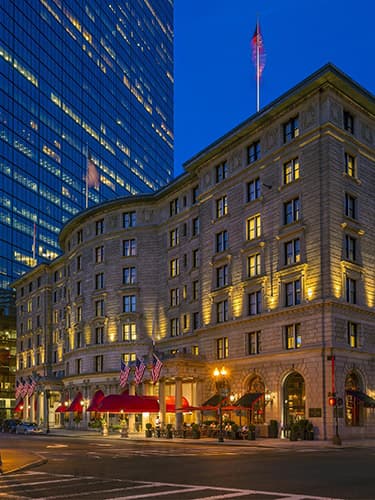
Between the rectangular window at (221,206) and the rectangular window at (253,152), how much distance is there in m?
4.74

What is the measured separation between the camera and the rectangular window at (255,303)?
56.2m

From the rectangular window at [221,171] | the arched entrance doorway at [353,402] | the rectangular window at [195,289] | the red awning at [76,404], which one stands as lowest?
the red awning at [76,404]

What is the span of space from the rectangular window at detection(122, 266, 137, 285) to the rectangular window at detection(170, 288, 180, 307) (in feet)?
19.5

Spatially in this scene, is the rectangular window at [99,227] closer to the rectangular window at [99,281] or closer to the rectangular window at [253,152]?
the rectangular window at [99,281]

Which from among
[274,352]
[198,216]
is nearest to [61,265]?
[198,216]

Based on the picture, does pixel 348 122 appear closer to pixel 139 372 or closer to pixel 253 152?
pixel 253 152

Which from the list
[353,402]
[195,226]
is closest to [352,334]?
[353,402]

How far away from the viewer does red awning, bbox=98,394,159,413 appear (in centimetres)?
5938

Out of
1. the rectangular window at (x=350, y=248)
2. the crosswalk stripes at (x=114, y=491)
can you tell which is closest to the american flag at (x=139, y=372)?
the rectangular window at (x=350, y=248)

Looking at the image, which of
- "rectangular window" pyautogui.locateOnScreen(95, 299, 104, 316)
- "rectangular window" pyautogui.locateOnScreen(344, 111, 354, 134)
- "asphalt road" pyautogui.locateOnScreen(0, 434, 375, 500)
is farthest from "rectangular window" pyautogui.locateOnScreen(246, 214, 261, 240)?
"asphalt road" pyautogui.locateOnScreen(0, 434, 375, 500)

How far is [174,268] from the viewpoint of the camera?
73875 mm

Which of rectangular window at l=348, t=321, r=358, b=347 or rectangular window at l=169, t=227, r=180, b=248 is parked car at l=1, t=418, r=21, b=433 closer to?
rectangular window at l=169, t=227, r=180, b=248

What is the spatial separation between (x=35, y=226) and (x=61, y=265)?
129ft

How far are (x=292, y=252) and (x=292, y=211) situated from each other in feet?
11.0
